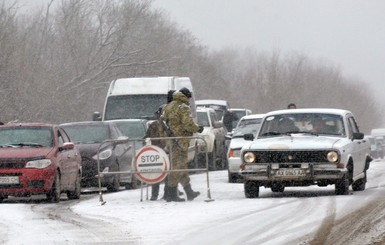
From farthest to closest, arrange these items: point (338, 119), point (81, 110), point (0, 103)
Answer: point (81, 110)
point (0, 103)
point (338, 119)

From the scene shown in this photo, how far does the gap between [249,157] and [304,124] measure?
1.76 meters

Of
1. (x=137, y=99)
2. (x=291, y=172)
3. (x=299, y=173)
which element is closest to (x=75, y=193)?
(x=291, y=172)

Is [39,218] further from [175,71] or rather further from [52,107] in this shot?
→ [175,71]

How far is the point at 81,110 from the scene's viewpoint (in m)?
64.6

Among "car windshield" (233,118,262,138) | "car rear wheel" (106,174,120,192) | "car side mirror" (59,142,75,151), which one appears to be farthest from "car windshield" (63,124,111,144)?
"car windshield" (233,118,262,138)

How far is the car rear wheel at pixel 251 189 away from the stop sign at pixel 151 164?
52.2 inches

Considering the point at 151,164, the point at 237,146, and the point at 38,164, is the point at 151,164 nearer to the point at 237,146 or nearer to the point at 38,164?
the point at 38,164

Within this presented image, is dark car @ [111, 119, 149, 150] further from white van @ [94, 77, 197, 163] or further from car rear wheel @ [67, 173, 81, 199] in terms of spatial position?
car rear wheel @ [67, 173, 81, 199]

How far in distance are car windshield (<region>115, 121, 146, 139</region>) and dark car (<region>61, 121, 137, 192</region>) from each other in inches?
99.4

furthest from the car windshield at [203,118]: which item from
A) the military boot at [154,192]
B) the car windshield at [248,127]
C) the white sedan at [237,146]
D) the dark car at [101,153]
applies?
the military boot at [154,192]

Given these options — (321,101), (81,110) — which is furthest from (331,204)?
(321,101)

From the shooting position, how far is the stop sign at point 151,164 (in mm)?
19844

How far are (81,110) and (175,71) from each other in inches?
415

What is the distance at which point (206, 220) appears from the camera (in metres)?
15.3
